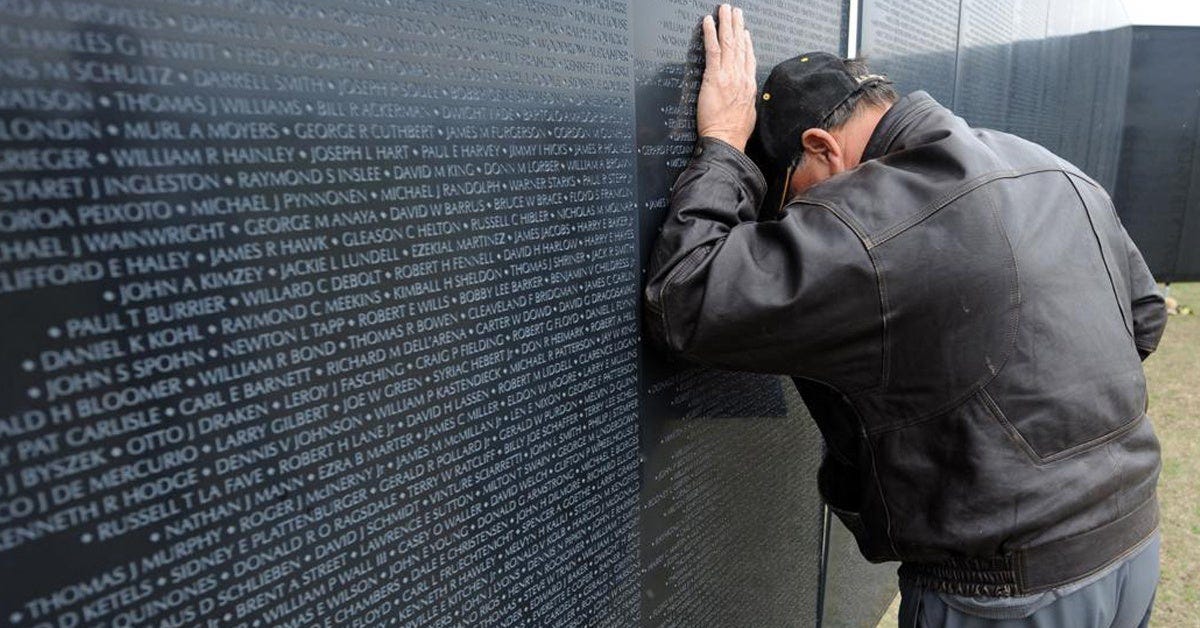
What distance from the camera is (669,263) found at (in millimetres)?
1669

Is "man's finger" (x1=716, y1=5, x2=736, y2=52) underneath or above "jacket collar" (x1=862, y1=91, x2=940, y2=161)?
above

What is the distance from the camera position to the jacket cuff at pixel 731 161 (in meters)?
1.83

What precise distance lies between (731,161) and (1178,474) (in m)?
4.58

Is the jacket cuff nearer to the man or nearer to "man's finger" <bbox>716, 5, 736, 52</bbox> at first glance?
the man

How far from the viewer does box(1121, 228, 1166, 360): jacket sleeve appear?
6.97ft

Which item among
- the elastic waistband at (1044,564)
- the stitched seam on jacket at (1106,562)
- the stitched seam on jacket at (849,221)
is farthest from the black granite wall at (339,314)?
the stitched seam on jacket at (1106,562)

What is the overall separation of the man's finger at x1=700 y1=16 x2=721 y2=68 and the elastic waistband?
1.29 m

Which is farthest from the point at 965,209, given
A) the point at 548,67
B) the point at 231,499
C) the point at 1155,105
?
the point at 1155,105

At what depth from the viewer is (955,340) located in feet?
5.00

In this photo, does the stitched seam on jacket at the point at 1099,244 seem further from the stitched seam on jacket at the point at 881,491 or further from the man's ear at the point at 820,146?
the stitched seam on jacket at the point at 881,491

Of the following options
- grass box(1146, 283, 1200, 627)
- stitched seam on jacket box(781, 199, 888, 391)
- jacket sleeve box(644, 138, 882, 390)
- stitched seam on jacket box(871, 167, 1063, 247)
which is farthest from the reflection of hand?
grass box(1146, 283, 1200, 627)

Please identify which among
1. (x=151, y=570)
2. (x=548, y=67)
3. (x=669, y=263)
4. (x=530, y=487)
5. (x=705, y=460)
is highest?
(x=548, y=67)

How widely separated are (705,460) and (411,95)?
51.4 inches

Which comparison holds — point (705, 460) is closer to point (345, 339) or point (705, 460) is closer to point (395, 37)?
point (345, 339)
